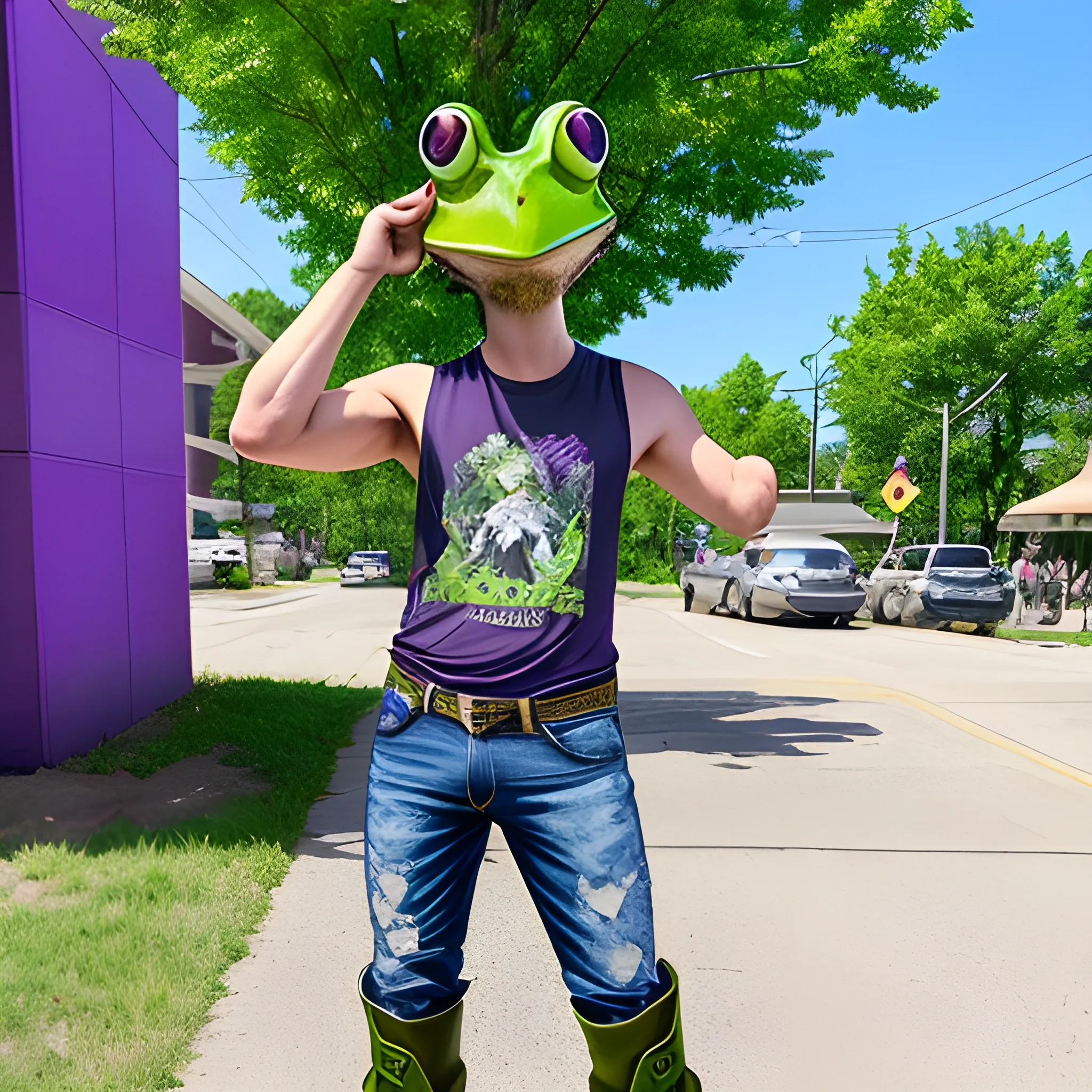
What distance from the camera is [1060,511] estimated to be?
2214cm

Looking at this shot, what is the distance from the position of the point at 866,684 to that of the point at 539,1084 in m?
8.08

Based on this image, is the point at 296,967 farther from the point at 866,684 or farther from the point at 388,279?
the point at 866,684

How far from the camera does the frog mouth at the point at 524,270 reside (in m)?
1.82

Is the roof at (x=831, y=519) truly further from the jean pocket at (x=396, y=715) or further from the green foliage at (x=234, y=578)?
the jean pocket at (x=396, y=715)

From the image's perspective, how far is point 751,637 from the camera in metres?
15.6

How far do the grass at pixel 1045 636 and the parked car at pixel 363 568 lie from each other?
24.7m

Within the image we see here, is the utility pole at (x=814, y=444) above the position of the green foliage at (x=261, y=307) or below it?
below

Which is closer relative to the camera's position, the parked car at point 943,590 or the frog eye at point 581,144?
the frog eye at point 581,144

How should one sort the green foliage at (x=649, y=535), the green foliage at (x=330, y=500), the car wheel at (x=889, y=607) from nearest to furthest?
the car wheel at (x=889, y=607)
the green foliage at (x=649, y=535)
the green foliage at (x=330, y=500)

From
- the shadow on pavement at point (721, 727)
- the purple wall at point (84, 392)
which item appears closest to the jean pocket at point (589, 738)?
the shadow on pavement at point (721, 727)

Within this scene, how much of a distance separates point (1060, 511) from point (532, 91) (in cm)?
1956

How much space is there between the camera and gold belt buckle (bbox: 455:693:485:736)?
5.74 feet

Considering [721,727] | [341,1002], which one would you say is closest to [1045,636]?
[721,727]

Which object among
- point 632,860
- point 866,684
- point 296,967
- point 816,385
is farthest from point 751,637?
point 816,385
